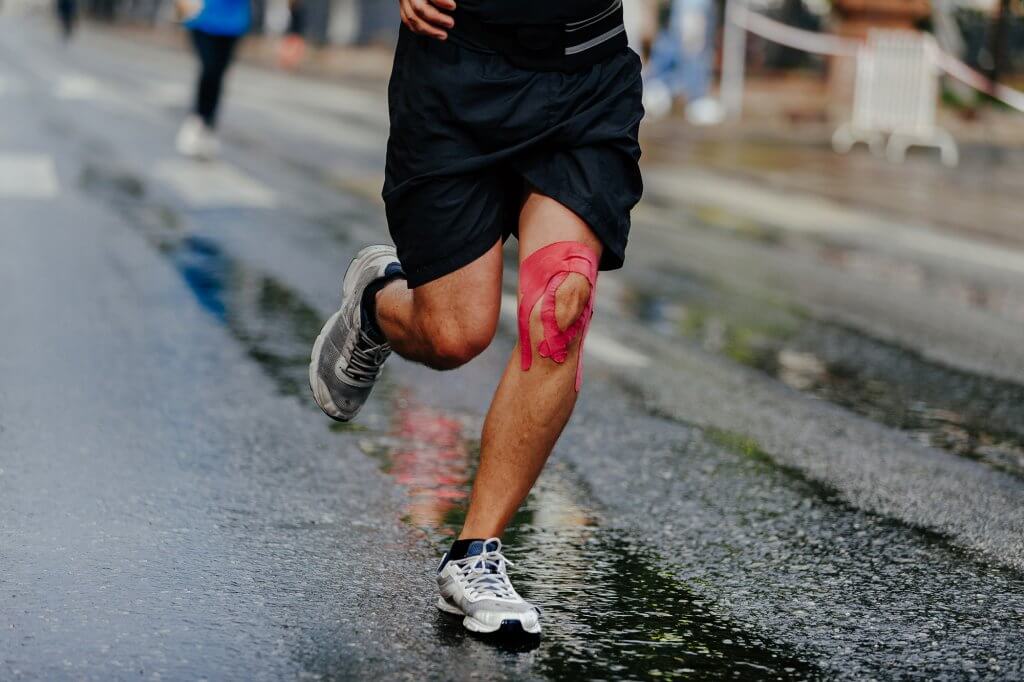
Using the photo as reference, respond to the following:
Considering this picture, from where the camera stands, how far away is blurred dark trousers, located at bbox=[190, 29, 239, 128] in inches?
519

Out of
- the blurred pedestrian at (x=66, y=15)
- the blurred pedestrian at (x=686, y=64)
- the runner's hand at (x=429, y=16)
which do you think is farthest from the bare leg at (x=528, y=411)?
the blurred pedestrian at (x=66, y=15)

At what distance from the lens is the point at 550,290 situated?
3.64 m

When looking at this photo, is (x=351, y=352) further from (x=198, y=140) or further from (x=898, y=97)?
(x=898, y=97)

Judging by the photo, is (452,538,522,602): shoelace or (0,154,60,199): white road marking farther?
(0,154,60,199): white road marking

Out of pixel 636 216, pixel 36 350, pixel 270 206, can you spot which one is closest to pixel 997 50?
pixel 636 216

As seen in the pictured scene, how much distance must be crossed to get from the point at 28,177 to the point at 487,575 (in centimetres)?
881

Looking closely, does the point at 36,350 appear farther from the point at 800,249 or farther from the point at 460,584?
the point at 800,249

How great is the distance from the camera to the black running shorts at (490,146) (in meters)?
3.66

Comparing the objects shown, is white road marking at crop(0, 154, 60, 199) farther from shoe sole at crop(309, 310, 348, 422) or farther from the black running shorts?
the black running shorts

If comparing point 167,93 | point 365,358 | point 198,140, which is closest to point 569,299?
point 365,358

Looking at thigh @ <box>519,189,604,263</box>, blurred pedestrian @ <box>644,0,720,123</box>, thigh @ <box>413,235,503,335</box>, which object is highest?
thigh @ <box>519,189,604,263</box>

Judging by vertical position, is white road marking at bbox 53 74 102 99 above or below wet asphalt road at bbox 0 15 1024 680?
below

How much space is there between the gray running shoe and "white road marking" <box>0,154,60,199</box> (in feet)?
21.9

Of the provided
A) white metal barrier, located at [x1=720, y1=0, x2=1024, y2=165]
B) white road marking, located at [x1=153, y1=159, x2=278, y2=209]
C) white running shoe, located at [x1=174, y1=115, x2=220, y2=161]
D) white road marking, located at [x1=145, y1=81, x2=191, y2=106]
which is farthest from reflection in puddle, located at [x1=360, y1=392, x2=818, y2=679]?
white road marking, located at [x1=145, y1=81, x2=191, y2=106]
